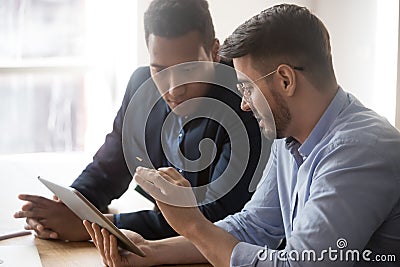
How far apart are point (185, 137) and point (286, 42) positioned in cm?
61

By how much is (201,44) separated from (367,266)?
2.52 feet

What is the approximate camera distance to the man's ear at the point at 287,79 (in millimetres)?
1530

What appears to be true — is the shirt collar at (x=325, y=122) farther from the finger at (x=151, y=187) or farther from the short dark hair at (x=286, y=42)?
the finger at (x=151, y=187)

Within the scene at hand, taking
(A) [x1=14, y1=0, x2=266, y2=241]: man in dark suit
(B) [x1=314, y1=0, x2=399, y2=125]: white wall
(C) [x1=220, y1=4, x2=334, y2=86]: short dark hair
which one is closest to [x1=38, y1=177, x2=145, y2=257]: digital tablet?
(A) [x1=14, y1=0, x2=266, y2=241]: man in dark suit

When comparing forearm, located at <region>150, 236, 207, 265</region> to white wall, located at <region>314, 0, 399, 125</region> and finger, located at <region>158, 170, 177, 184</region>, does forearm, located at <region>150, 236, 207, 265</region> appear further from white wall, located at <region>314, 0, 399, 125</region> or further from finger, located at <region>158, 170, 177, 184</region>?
white wall, located at <region>314, 0, 399, 125</region>

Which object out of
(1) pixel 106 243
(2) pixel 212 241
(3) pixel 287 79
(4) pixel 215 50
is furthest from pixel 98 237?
(4) pixel 215 50

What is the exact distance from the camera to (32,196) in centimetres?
204

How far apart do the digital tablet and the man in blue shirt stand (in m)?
0.02

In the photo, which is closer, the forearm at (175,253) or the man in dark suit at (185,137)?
the forearm at (175,253)

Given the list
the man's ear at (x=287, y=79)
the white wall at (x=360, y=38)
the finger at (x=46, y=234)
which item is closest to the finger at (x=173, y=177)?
the man's ear at (x=287, y=79)

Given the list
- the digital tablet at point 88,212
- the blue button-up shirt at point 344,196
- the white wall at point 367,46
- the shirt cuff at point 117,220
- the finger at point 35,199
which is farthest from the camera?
the white wall at point 367,46

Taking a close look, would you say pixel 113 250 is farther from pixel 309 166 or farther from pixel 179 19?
pixel 179 19

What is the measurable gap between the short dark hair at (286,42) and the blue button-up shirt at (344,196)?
0.08 meters

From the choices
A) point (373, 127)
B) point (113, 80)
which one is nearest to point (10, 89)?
point (113, 80)
